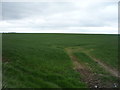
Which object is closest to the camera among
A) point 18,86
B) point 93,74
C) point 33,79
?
point 18,86

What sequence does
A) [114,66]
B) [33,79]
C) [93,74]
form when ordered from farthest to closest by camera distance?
[114,66] < [93,74] < [33,79]

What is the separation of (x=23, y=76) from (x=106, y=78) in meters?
4.96

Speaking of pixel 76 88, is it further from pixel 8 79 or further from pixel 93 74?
pixel 8 79

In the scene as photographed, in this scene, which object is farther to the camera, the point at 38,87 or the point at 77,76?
the point at 77,76

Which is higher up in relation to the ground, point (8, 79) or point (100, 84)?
point (8, 79)

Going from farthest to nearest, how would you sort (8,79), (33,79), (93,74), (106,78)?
(93,74) < (106,78) < (33,79) < (8,79)

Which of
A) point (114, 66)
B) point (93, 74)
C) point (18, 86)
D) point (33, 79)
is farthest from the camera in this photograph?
point (114, 66)

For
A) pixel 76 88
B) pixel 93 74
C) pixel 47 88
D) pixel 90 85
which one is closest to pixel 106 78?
pixel 93 74

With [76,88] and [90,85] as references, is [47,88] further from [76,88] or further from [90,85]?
[90,85]

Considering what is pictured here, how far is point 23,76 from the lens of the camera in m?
7.45

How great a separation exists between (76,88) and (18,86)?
112 inches

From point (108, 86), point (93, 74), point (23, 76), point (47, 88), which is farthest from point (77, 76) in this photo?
point (23, 76)

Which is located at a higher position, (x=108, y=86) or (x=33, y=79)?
(x=33, y=79)

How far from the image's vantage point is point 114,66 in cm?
1120
